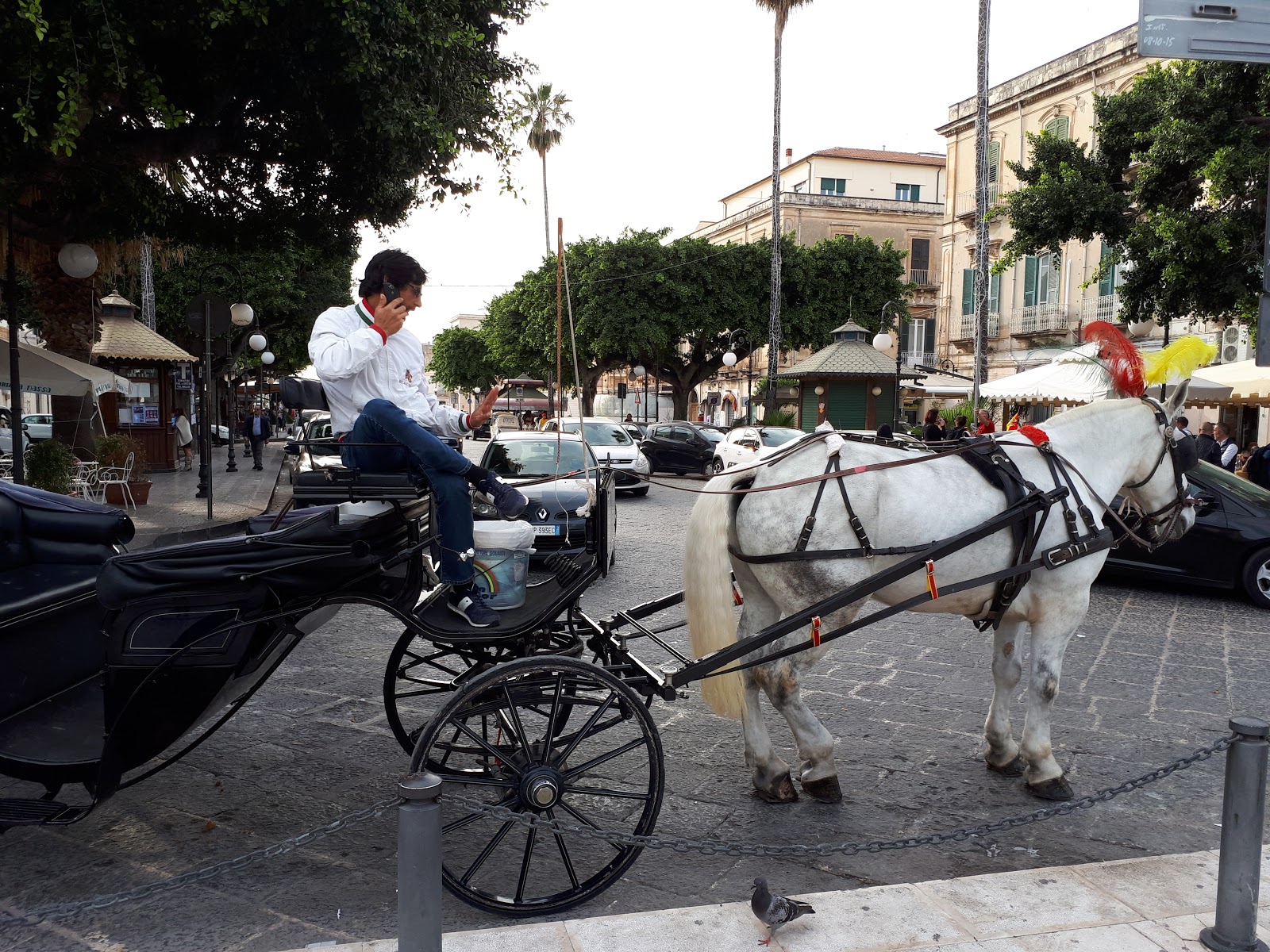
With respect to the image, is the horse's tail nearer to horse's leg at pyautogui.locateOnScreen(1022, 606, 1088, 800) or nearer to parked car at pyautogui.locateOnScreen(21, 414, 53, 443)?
horse's leg at pyautogui.locateOnScreen(1022, 606, 1088, 800)

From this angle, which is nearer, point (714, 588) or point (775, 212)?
point (714, 588)

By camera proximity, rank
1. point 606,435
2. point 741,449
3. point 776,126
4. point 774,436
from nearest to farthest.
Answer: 1. point 741,449
2. point 606,435
3. point 774,436
4. point 776,126

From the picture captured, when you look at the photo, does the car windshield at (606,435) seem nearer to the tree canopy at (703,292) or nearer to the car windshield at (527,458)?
the car windshield at (527,458)

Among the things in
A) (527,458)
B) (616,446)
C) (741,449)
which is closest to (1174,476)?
(741,449)

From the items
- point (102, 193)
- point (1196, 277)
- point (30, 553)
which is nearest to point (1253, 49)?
point (30, 553)

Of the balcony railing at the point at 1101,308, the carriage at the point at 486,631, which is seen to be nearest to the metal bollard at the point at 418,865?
the carriage at the point at 486,631

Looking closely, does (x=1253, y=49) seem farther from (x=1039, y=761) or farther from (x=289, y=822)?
(x=289, y=822)

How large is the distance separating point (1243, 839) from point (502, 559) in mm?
2667

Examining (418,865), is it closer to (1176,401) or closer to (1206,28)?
(1176,401)

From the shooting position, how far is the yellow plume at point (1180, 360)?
471cm

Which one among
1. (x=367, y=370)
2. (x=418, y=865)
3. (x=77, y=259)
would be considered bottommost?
(x=418, y=865)

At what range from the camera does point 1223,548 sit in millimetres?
8477

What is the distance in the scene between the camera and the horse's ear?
466cm

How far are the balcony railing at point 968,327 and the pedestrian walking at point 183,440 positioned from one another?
25555 millimetres
